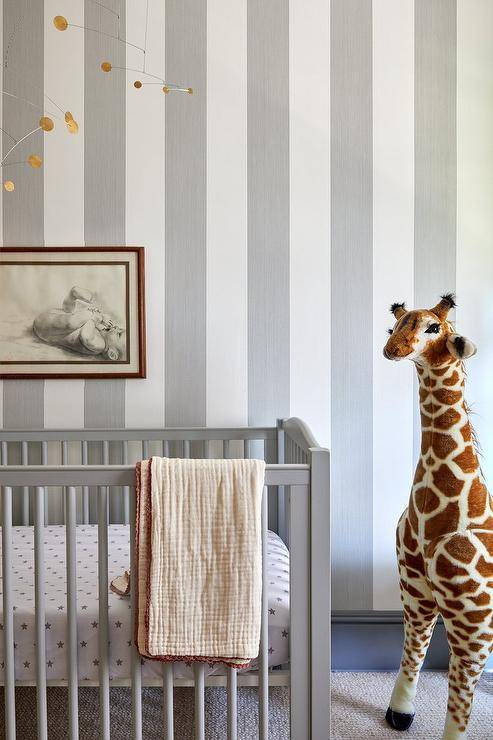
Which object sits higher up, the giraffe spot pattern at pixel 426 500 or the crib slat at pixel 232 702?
the giraffe spot pattern at pixel 426 500

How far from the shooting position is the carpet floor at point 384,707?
68.0 inches

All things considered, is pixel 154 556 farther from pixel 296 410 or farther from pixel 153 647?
pixel 296 410

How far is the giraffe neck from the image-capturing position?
1.54 metres

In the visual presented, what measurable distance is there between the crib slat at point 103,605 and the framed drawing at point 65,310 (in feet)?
3.05

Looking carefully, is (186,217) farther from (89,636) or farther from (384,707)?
(384,707)

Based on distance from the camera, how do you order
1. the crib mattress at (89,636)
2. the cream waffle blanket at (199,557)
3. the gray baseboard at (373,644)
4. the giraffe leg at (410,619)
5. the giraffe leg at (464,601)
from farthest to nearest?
the gray baseboard at (373,644), the giraffe leg at (410,619), the giraffe leg at (464,601), the crib mattress at (89,636), the cream waffle blanket at (199,557)

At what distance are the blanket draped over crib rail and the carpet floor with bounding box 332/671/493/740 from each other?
0.72 meters

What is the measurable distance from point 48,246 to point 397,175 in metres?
1.29

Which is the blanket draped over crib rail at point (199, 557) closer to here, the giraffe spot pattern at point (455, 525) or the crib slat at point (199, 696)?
the crib slat at point (199, 696)

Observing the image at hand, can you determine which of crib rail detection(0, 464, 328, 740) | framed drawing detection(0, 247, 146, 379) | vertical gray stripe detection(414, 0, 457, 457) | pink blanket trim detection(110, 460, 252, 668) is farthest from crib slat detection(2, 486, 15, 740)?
vertical gray stripe detection(414, 0, 457, 457)

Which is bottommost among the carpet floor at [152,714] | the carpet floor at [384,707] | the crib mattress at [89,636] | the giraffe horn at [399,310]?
the carpet floor at [384,707]


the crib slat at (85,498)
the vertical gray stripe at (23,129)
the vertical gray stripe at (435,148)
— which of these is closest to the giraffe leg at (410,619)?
the vertical gray stripe at (435,148)

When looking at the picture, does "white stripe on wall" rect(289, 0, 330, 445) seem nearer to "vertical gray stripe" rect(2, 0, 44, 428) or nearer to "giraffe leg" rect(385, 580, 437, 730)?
"giraffe leg" rect(385, 580, 437, 730)

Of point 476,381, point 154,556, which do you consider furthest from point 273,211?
point 154,556
